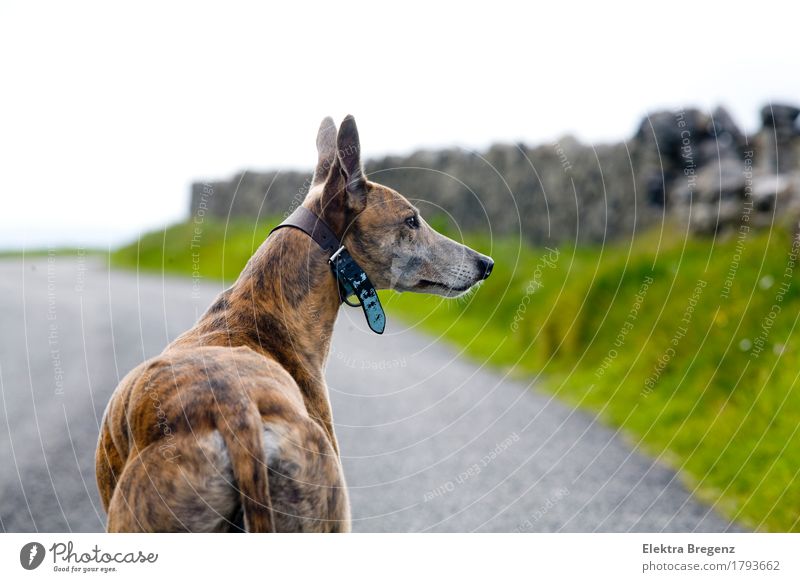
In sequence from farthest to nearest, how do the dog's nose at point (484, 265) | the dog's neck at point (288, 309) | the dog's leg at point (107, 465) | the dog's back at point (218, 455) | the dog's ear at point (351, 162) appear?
the dog's nose at point (484, 265) < the dog's neck at point (288, 309) < the dog's ear at point (351, 162) < the dog's leg at point (107, 465) < the dog's back at point (218, 455)

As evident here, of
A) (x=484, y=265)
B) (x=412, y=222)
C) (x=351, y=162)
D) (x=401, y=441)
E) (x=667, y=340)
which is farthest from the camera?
(x=667, y=340)

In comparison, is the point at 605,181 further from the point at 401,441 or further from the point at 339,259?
the point at 339,259

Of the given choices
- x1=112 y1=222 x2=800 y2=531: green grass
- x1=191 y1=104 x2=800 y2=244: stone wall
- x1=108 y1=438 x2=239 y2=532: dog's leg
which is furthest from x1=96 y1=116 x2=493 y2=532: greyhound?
x1=191 y1=104 x2=800 y2=244: stone wall

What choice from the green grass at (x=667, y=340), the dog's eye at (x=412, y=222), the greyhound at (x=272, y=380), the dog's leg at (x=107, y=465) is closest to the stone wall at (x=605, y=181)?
the green grass at (x=667, y=340)

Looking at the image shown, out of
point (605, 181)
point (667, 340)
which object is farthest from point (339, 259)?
point (605, 181)

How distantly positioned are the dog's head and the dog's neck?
0.18 meters

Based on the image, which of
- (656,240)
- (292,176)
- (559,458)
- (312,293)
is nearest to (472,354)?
(656,240)

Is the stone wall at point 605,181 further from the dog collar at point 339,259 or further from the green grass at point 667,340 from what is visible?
the dog collar at point 339,259

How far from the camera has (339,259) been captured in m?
3.64

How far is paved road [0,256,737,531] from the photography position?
19.7 ft

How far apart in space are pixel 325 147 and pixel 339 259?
615mm

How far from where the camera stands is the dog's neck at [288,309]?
138 inches

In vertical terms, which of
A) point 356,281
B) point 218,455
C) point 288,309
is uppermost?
point 356,281

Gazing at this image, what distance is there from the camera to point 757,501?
235 inches
